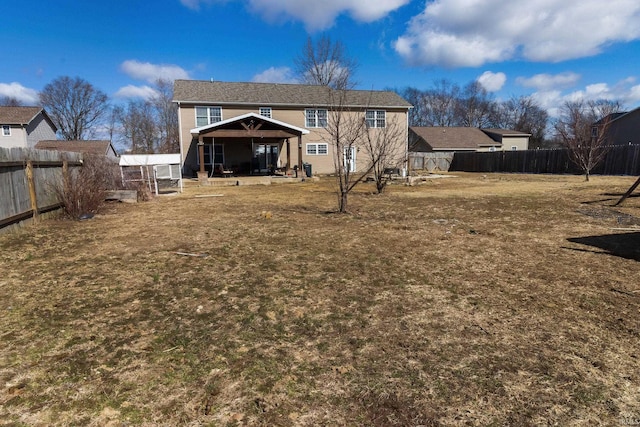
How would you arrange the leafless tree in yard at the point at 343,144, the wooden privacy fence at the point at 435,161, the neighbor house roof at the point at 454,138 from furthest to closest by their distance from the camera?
the neighbor house roof at the point at 454,138 < the wooden privacy fence at the point at 435,161 < the leafless tree in yard at the point at 343,144

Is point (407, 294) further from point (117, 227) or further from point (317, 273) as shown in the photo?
point (117, 227)

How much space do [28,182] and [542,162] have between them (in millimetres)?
29689

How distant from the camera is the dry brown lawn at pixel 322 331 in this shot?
2080 mm

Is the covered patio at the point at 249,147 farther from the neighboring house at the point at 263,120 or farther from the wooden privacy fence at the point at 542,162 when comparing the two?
the wooden privacy fence at the point at 542,162

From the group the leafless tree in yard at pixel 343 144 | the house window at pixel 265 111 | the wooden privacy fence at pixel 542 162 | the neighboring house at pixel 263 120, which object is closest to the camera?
the leafless tree in yard at pixel 343 144

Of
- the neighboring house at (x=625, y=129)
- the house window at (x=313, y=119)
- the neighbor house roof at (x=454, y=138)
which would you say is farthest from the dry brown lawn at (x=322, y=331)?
the neighbor house roof at (x=454, y=138)

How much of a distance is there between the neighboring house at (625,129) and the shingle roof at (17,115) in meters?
51.5

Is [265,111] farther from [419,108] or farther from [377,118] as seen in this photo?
[419,108]

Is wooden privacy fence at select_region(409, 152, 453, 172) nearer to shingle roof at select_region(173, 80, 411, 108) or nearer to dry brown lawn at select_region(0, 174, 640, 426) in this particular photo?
shingle roof at select_region(173, 80, 411, 108)

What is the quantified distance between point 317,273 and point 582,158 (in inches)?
808

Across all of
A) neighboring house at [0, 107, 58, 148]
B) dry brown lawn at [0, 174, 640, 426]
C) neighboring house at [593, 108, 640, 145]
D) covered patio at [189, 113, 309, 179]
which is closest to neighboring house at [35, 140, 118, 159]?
neighboring house at [0, 107, 58, 148]

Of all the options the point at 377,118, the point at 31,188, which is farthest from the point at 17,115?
the point at 31,188

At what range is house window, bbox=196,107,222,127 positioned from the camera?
77.0 ft

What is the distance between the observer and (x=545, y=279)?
161 inches
